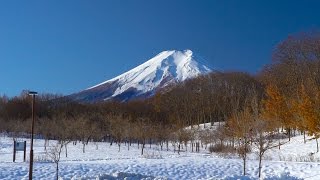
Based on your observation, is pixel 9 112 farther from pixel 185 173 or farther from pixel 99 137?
pixel 185 173

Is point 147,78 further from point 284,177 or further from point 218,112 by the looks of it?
point 284,177

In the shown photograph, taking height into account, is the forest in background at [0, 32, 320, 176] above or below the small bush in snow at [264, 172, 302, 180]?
above

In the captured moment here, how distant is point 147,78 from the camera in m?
163

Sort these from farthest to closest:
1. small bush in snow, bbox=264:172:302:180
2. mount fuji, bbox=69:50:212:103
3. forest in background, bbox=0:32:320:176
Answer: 1. mount fuji, bbox=69:50:212:103
2. forest in background, bbox=0:32:320:176
3. small bush in snow, bbox=264:172:302:180

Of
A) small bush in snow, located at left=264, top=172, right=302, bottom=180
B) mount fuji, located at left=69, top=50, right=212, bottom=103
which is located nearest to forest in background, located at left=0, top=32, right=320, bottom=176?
small bush in snow, located at left=264, top=172, right=302, bottom=180

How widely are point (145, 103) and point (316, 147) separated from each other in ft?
199

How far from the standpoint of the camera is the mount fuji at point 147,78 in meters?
151

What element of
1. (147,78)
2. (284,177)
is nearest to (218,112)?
(284,177)

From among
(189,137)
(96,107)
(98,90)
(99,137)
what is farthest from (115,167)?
(98,90)

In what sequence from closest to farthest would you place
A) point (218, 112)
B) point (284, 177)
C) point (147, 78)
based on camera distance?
point (284, 177) < point (218, 112) < point (147, 78)

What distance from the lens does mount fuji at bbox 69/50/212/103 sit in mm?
150725

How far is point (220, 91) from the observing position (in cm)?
7919

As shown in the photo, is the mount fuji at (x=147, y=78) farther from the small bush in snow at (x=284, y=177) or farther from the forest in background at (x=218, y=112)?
the small bush in snow at (x=284, y=177)

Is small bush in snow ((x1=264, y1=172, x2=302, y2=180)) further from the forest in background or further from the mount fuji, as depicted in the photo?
the mount fuji
